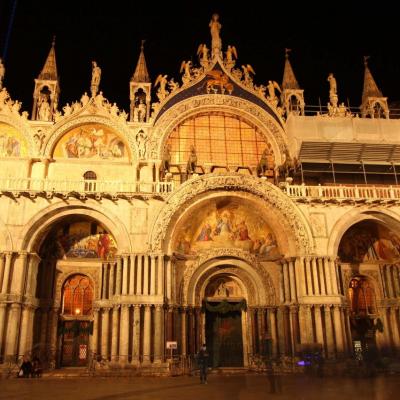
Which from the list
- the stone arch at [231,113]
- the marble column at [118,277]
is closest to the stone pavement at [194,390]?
the marble column at [118,277]

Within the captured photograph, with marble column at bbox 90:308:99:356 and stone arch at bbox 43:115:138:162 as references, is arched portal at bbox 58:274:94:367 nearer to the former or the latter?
marble column at bbox 90:308:99:356

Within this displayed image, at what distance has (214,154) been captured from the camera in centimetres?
2605

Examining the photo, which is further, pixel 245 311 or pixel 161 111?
pixel 161 111

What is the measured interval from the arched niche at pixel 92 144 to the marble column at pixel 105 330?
836cm

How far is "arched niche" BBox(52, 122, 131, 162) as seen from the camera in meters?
24.0

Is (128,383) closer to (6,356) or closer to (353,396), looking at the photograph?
(6,356)

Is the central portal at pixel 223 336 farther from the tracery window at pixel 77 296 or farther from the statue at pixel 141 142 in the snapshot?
the statue at pixel 141 142

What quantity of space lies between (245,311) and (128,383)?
29.3ft

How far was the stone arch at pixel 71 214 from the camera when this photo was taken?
20.5 metres

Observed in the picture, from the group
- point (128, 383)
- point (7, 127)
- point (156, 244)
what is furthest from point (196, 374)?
point (7, 127)

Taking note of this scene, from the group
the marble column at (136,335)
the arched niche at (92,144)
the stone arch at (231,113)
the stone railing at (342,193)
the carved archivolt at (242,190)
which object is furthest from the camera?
the stone arch at (231,113)

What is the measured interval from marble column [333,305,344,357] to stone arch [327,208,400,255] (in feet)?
Answer: 9.28

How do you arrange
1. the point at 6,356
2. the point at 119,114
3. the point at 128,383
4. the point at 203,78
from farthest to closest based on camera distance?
the point at 203,78, the point at 119,114, the point at 6,356, the point at 128,383

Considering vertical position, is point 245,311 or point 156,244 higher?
point 156,244
